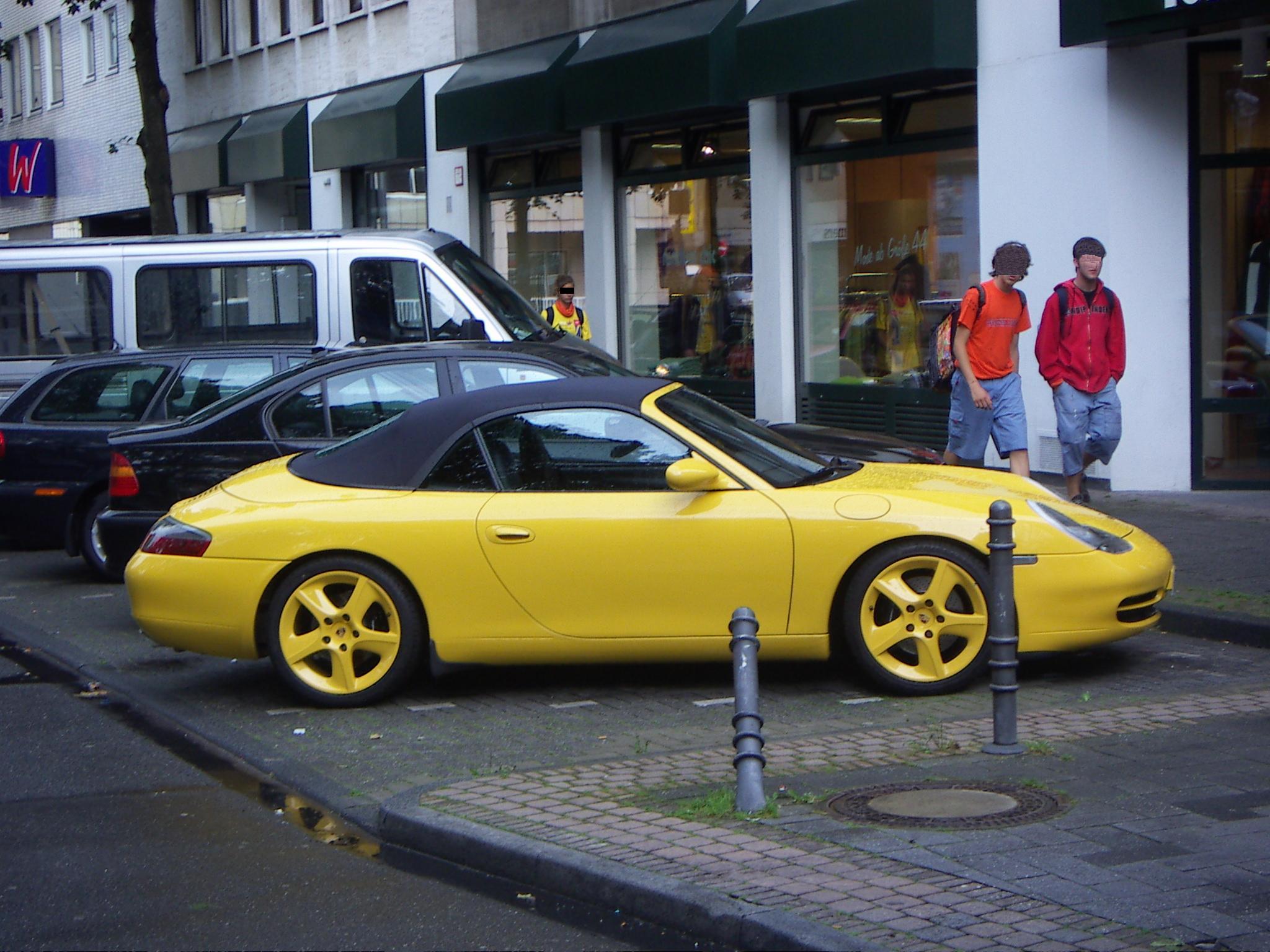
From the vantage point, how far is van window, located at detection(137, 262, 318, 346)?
48.8 feet

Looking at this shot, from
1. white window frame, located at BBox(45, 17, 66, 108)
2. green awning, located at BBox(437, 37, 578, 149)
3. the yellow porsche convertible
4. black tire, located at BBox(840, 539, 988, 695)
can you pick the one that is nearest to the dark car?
the yellow porsche convertible

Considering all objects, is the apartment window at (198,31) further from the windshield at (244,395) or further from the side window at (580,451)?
the side window at (580,451)

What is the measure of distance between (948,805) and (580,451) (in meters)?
2.71

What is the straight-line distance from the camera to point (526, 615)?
7602mm

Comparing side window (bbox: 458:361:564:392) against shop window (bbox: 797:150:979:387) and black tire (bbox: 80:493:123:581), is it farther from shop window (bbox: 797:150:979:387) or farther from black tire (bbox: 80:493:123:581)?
shop window (bbox: 797:150:979:387)

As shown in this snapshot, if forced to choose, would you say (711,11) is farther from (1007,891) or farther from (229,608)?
(1007,891)

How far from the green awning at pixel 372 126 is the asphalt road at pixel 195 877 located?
62.0ft

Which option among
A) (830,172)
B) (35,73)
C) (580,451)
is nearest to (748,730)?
(580,451)

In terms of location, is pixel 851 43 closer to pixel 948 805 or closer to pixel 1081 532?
pixel 1081 532

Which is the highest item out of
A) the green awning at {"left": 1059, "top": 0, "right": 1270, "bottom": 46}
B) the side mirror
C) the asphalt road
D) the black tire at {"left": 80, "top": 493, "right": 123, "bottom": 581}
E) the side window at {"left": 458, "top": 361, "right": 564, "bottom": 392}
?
the green awning at {"left": 1059, "top": 0, "right": 1270, "bottom": 46}

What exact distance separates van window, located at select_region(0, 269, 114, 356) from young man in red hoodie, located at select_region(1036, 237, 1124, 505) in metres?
8.13

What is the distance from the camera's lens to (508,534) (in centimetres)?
756

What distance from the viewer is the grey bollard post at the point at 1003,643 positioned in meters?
6.27

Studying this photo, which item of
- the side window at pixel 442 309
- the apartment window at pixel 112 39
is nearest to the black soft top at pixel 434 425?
the side window at pixel 442 309
